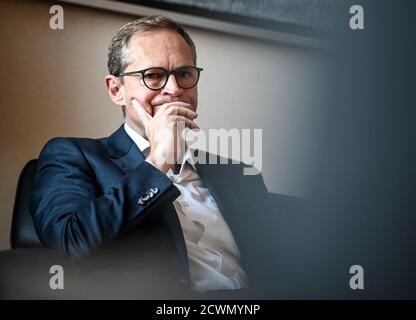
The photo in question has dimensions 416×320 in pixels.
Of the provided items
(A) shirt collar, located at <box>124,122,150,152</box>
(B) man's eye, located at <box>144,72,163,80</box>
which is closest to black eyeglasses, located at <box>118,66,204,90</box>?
(B) man's eye, located at <box>144,72,163,80</box>

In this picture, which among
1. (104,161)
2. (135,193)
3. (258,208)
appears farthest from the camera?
(258,208)

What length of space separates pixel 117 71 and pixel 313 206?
56 centimetres

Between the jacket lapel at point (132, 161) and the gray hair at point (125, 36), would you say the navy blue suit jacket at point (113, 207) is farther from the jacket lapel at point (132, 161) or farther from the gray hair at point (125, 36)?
the gray hair at point (125, 36)

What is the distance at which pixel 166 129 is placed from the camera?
4.14ft

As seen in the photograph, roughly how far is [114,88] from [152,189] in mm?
313

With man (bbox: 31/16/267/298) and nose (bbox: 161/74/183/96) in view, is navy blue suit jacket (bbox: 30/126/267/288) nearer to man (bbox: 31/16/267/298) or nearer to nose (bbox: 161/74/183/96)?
man (bbox: 31/16/267/298)

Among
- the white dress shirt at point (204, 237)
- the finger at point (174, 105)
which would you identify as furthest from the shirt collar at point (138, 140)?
the finger at point (174, 105)

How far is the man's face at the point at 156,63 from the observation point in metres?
1.33

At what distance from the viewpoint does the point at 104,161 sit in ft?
4.25

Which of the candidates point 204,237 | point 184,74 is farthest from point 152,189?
point 184,74

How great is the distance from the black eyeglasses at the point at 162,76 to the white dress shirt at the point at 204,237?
0.42ft

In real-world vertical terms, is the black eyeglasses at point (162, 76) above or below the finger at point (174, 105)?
above

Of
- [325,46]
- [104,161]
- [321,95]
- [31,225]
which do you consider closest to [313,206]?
[321,95]
